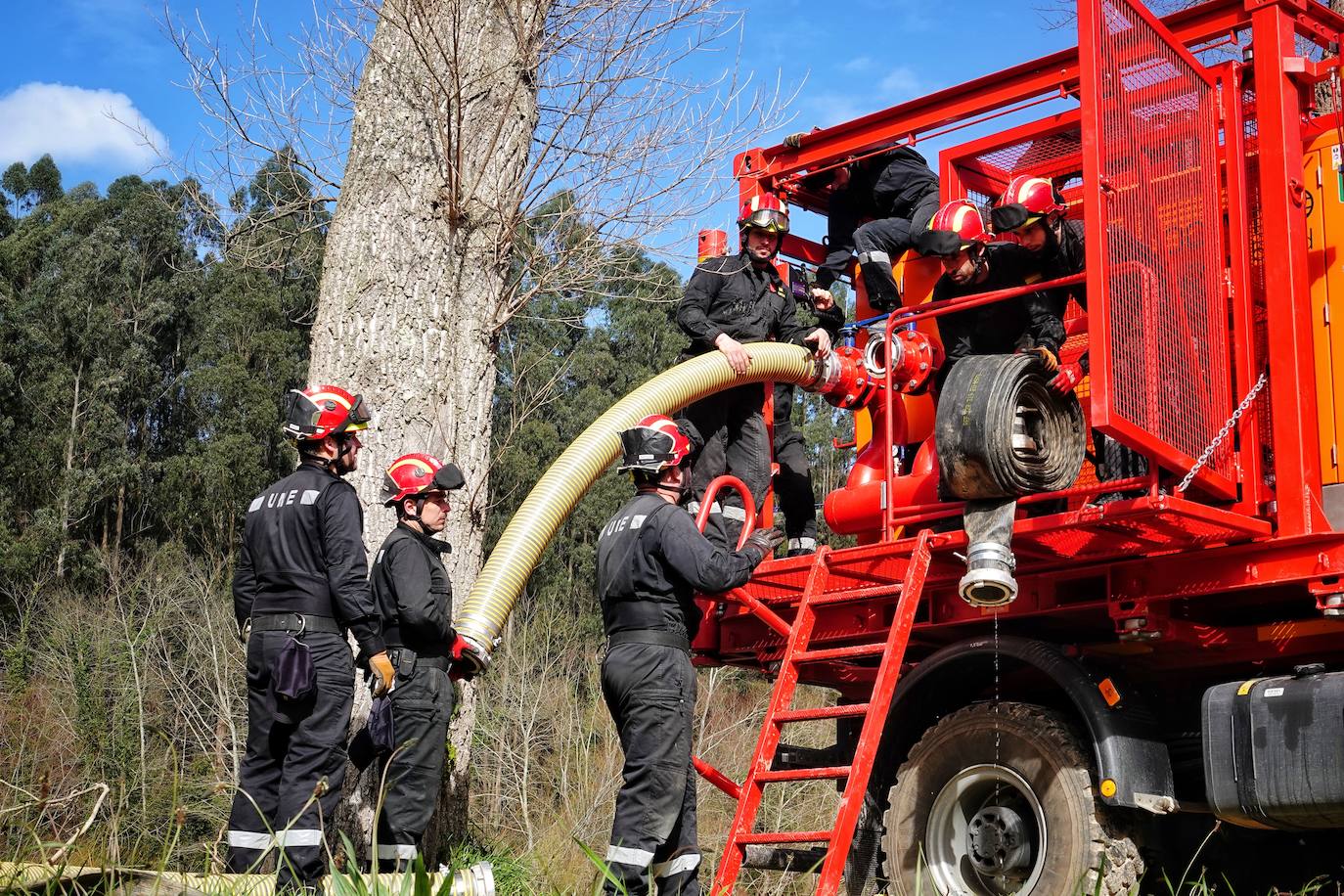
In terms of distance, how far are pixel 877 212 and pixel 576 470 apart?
248 cm

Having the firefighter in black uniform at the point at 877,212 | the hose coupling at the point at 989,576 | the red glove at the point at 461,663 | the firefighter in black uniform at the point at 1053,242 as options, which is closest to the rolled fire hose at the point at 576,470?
the red glove at the point at 461,663

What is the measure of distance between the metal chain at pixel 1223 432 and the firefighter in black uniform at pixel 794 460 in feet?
9.13

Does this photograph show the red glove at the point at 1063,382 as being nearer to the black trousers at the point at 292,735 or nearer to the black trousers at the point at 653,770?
the black trousers at the point at 653,770

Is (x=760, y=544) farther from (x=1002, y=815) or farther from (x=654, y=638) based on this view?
(x=1002, y=815)

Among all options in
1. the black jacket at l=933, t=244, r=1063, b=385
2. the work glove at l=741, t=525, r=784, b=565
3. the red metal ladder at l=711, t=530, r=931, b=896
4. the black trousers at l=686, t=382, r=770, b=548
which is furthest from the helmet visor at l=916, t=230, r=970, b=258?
the black trousers at l=686, t=382, r=770, b=548

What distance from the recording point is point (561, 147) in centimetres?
922

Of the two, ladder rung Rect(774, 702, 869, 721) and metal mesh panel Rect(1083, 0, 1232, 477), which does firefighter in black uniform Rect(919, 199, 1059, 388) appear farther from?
ladder rung Rect(774, 702, 869, 721)

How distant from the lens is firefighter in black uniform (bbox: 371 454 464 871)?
19.5ft

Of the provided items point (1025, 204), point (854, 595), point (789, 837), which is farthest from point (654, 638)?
point (1025, 204)

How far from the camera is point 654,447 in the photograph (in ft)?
19.6

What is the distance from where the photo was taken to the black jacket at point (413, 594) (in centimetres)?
609

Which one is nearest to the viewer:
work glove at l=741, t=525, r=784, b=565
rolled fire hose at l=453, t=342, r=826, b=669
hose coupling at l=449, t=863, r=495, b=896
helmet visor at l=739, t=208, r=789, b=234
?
hose coupling at l=449, t=863, r=495, b=896

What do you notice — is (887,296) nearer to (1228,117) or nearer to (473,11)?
(1228,117)

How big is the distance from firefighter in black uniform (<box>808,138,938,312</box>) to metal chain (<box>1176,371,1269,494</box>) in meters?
1.89
